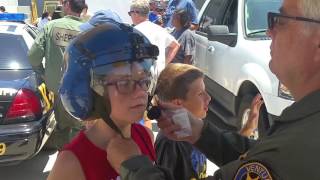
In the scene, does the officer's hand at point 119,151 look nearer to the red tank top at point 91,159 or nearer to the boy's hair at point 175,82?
the red tank top at point 91,159

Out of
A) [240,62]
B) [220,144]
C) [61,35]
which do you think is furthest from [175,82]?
[240,62]

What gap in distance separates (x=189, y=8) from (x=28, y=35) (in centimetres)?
226

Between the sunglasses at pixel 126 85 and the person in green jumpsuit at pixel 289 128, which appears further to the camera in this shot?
the sunglasses at pixel 126 85

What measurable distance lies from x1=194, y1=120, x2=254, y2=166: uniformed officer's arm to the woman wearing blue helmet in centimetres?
40

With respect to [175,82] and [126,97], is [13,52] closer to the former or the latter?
[175,82]

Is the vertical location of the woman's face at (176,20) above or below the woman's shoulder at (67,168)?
below

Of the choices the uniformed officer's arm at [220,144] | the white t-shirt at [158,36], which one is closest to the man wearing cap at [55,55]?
the white t-shirt at [158,36]

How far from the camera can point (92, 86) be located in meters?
1.74

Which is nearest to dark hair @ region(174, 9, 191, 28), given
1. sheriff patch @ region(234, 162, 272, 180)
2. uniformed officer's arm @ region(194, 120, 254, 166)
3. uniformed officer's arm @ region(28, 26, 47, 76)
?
uniformed officer's arm @ region(28, 26, 47, 76)

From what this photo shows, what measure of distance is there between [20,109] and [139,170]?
3.28 meters

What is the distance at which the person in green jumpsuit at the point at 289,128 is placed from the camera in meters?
1.18

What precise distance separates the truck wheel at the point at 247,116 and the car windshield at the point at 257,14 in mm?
760

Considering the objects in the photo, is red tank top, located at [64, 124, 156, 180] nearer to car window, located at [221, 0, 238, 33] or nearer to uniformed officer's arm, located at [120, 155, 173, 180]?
uniformed officer's arm, located at [120, 155, 173, 180]

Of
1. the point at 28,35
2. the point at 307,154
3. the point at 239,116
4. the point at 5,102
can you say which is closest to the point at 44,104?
the point at 5,102
